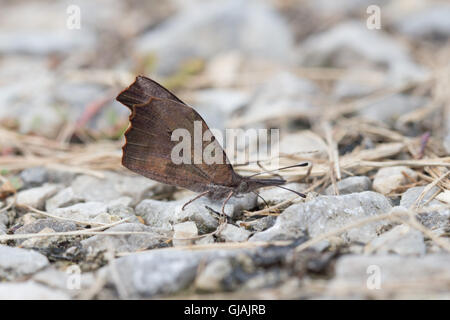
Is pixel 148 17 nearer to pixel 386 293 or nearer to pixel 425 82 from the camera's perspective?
pixel 425 82

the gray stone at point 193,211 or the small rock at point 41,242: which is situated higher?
the gray stone at point 193,211

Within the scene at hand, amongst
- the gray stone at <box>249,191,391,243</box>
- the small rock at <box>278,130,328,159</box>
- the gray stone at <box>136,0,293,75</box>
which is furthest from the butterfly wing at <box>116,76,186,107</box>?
the gray stone at <box>136,0,293,75</box>

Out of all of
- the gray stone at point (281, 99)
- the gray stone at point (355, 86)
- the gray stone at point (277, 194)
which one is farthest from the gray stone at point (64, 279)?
the gray stone at point (355, 86)

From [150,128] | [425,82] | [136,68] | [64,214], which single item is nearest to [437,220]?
[150,128]

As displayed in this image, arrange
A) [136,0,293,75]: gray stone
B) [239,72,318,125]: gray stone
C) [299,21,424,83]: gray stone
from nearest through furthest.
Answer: [239,72,318,125]: gray stone
[299,21,424,83]: gray stone
[136,0,293,75]: gray stone

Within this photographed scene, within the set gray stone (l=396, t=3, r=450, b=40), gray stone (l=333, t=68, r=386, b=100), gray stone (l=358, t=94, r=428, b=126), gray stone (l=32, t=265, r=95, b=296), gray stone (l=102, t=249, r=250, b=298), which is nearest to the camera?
gray stone (l=102, t=249, r=250, b=298)

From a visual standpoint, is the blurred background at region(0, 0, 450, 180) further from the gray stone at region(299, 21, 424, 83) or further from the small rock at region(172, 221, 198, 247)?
the small rock at region(172, 221, 198, 247)

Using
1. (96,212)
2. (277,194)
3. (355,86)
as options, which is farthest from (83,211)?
(355,86)

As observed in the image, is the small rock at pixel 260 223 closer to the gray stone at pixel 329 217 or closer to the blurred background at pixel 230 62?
the gray stone at pixel 329 217
